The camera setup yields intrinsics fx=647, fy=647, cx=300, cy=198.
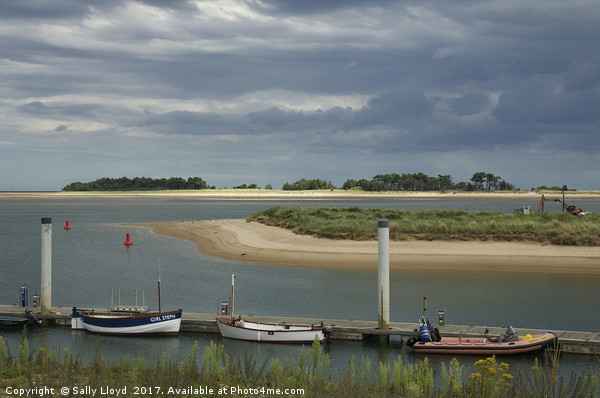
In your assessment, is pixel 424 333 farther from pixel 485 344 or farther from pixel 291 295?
pixel 291 295

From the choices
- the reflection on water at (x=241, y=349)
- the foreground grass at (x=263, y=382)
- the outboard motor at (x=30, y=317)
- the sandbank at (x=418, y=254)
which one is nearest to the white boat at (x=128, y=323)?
the reflection on water at (x=241, y=349)

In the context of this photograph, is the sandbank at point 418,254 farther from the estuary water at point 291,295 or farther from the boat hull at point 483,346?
the boat hull at point 483,346

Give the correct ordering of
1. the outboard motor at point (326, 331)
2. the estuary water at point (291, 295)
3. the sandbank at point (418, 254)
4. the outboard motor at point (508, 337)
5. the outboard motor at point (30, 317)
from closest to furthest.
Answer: the outboard motor at point (508, 337) < the outboard motor at point (326, 331) < the estuary water at point (291, 295) < the outboard motor at point (30, 317) < the sandbank at point (418, 254)

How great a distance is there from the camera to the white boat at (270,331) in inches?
997

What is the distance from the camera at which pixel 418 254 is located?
50.2 meters

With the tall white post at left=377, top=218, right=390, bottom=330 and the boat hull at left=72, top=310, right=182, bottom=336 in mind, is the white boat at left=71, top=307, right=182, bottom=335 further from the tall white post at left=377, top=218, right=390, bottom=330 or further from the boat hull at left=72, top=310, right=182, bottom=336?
the tall white post at left=377, top=218, right=390, bottom=330

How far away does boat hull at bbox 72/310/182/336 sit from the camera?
89.2 ft

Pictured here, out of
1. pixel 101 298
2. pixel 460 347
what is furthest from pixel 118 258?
pixel 460 347

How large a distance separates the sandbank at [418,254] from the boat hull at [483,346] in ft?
73.5

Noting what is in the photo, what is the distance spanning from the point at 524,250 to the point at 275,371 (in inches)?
1525

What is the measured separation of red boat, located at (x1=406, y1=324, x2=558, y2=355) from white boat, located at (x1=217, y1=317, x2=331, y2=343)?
3.85 m

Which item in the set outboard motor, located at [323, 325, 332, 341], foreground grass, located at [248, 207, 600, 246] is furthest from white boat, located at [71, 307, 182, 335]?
foreground grass, located at [248, 207, 600, 246]

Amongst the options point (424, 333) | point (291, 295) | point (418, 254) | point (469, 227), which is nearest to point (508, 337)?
point (424, 333)

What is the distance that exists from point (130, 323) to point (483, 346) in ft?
48.1
